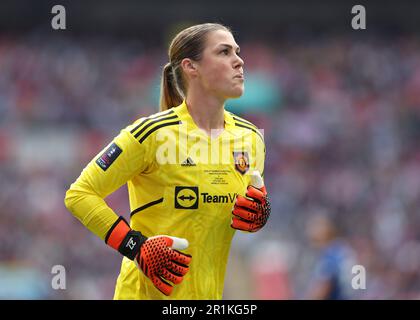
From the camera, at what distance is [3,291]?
12.5 metres

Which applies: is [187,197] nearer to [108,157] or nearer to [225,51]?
[108,157]

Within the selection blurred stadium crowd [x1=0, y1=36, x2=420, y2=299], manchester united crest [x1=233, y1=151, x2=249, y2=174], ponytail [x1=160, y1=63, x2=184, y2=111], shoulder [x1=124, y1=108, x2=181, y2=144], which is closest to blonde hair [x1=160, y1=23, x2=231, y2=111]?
ponytail [x1=160, y1=63, x2=184, y2=111]

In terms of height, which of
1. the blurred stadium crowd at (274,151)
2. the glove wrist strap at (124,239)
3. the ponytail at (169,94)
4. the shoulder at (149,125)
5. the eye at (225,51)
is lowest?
the glove wrist strap at (124,239)

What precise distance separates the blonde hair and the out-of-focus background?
3769 mm

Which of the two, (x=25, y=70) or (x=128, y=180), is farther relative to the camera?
(x=25, y=70)

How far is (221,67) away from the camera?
15.5ft

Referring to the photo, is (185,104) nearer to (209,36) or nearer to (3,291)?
(209,36)

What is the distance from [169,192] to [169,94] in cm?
73

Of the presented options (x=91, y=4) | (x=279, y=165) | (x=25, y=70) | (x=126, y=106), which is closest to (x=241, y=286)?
(x=279, y=165)

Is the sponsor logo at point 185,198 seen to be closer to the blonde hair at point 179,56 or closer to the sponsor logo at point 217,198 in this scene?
the sponsor logo at point 217,198

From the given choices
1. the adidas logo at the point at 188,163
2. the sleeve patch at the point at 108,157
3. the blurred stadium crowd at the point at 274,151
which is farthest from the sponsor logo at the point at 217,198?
the blurred stadium crowd at the point at 274,151

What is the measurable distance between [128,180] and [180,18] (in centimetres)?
1848

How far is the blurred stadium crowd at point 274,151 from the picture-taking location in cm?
1357

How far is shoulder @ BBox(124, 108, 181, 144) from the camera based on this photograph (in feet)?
14.9
